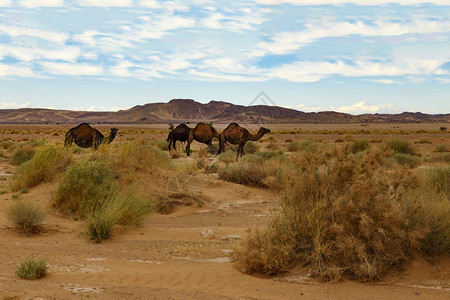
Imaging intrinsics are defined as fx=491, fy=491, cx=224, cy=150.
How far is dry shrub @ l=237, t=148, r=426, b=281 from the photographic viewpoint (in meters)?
7.00

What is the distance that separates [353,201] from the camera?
733cm

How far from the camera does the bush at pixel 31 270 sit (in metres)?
6.80

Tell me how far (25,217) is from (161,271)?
13.2 ft

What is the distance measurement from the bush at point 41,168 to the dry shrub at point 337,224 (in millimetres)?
8010

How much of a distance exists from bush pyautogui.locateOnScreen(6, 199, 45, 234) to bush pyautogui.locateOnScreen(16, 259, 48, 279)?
3.20 meters

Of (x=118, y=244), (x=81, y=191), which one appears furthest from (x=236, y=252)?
(x=81, y=191)

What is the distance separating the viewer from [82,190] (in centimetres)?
1172

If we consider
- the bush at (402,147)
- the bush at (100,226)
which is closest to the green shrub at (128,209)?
the bush at (100,226)

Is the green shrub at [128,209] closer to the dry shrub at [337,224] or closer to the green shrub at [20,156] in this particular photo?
the dry shrub at [337,224]

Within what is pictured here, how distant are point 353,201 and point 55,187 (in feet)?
27.4

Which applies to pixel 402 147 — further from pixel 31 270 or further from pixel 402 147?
pixel 31 270

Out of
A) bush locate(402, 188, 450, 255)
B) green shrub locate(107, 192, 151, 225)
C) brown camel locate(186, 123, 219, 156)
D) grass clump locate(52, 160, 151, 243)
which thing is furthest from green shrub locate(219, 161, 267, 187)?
brown camel locate(186, 123, 219, 156)

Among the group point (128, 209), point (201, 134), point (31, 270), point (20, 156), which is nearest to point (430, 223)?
point (31, 270)

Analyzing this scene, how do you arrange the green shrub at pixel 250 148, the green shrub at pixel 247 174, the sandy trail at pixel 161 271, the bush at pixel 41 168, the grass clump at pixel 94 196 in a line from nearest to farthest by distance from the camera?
the sandy trail at pixel 161 271
the grass clump at pixel 94 196
the bush at pixel 41 168
the green shrub at pixel 247 174
the green shrub at pixel 250 148
